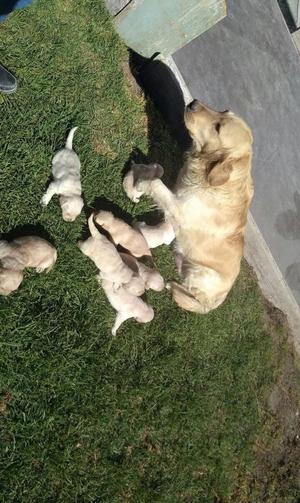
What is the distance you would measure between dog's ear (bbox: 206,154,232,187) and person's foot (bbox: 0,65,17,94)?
7.07ft

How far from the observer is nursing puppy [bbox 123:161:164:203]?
20.2 feet

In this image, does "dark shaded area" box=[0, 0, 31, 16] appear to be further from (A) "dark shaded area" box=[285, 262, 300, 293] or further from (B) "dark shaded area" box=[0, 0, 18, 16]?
(A) "dark shaded area" box=[285, 262, 300, 293]

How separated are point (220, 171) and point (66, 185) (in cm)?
158

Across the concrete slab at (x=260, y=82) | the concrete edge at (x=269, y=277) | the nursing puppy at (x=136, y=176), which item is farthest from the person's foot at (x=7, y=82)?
the concrete edge at (x=269, y=277)

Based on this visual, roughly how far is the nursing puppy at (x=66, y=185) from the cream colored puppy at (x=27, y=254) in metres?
0.43

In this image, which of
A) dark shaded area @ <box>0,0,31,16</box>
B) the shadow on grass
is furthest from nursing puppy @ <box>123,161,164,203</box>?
dark shaded area @ <box>0,0,31,16</box>

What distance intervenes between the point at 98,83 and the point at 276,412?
5.46 m

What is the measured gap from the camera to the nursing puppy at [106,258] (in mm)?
5141

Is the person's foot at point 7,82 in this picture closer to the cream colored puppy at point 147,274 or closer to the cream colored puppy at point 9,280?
the cream colored puppy at point 9,280

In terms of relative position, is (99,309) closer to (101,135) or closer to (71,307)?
(71,307)

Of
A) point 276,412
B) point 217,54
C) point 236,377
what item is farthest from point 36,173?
point 276,412

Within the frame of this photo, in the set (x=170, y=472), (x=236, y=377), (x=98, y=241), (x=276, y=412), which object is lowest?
(x=276, y=412)

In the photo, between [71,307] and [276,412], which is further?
[276,412]

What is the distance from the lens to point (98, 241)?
5.16 m
